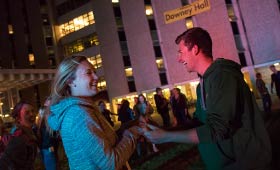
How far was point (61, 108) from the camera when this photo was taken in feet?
6.55

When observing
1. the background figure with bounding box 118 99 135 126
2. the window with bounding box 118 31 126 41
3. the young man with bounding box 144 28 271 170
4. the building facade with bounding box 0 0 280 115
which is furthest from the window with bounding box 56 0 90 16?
the young man with bounding box 144 28 271 170

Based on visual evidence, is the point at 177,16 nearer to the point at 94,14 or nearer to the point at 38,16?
the point at 94,14

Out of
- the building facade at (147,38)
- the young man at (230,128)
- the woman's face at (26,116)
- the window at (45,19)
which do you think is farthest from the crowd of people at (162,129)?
the window at (45,19)

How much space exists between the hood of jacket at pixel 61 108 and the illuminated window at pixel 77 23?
42.9m

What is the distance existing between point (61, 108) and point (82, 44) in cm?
4444

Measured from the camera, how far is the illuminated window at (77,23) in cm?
4409

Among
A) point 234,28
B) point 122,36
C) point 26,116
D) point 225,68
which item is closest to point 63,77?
point 225,68

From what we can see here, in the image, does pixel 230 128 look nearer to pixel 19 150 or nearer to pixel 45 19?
pixel 19 150

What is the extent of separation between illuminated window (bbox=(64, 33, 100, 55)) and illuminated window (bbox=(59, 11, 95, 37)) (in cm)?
184

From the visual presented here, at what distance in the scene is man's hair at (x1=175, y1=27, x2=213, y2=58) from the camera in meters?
2.37

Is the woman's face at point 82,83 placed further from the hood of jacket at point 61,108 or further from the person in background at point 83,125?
the hood of jacket at point 61,108

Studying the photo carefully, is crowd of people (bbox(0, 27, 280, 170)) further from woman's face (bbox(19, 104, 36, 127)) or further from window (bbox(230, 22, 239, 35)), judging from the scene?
window (bbox(230, 22, 239, 35))

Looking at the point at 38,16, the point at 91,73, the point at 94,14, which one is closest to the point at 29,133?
the point at 91,73

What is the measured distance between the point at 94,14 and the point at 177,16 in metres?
35.9
